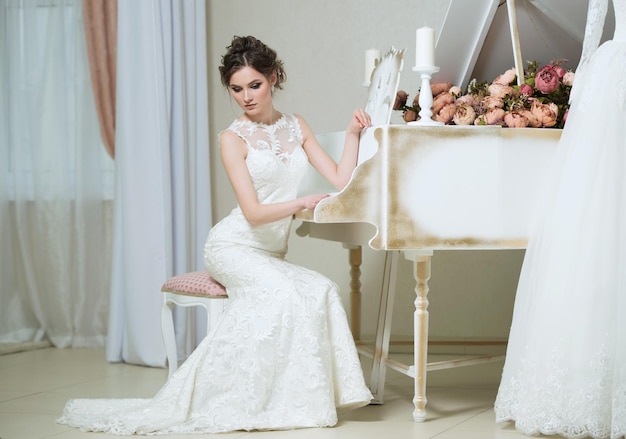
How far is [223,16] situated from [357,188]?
2441mm

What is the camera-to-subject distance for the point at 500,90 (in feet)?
10.4

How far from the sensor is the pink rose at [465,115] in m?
3.08

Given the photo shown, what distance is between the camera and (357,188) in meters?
2.88

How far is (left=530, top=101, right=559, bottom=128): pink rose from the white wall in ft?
5.59

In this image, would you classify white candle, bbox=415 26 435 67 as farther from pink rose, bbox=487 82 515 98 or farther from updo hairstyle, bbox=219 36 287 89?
updo hairstyle, bbox=219 36 287 89

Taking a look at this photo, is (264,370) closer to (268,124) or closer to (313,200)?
(313,200)

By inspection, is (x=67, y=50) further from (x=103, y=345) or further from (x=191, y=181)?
(x=103, y=345)

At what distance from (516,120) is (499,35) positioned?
0.59 m

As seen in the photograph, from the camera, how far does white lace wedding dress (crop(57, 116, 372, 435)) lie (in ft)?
9.62

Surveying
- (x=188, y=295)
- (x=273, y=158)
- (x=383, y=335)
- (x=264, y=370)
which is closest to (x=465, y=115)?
(x=273, y=158)

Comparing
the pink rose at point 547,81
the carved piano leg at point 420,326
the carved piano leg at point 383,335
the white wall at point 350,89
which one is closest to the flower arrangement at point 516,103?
the pink rose at point 547,81

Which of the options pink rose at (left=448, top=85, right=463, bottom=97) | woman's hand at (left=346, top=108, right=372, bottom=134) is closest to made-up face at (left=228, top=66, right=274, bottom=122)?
woman's hand at (left=346, top=108, right=372, bottom=134)

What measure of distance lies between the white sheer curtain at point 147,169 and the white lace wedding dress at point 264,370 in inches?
50.0

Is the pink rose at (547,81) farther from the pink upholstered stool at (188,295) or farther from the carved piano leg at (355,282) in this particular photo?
the pink upholstered stool at (188,295)
